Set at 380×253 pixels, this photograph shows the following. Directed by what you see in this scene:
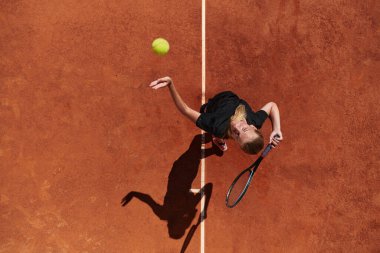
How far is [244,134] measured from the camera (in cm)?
433

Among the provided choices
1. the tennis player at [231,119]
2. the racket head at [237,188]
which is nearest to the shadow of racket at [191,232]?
the racket head at [237,188]

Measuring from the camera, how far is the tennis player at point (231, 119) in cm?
433

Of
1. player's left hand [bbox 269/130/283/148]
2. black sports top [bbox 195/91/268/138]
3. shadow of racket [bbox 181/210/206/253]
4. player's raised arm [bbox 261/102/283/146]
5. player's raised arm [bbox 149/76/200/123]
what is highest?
player's raised arm [bbox 149/76/200/123]

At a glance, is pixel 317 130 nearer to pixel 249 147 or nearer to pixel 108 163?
pixel 249 147

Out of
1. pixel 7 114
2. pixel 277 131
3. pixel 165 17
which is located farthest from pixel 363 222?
pixel 7 114

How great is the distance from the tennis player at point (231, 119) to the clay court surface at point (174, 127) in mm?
1398

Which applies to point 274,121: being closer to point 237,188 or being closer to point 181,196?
point 237,188

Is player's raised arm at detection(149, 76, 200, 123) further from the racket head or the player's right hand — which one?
the racket head

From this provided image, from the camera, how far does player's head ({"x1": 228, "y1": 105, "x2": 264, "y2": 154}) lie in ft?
14.0

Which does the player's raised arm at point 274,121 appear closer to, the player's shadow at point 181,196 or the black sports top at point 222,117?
the black sports top at point 222,117

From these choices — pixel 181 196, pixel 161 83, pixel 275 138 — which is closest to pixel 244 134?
pixel 275 138

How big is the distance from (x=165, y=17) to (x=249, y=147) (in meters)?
3.37

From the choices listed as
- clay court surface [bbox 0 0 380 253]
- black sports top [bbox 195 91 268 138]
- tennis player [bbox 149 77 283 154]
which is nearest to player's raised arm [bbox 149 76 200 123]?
tennis player [bbox 149 77 283 154]

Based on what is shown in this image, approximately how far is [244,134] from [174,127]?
223 cm
